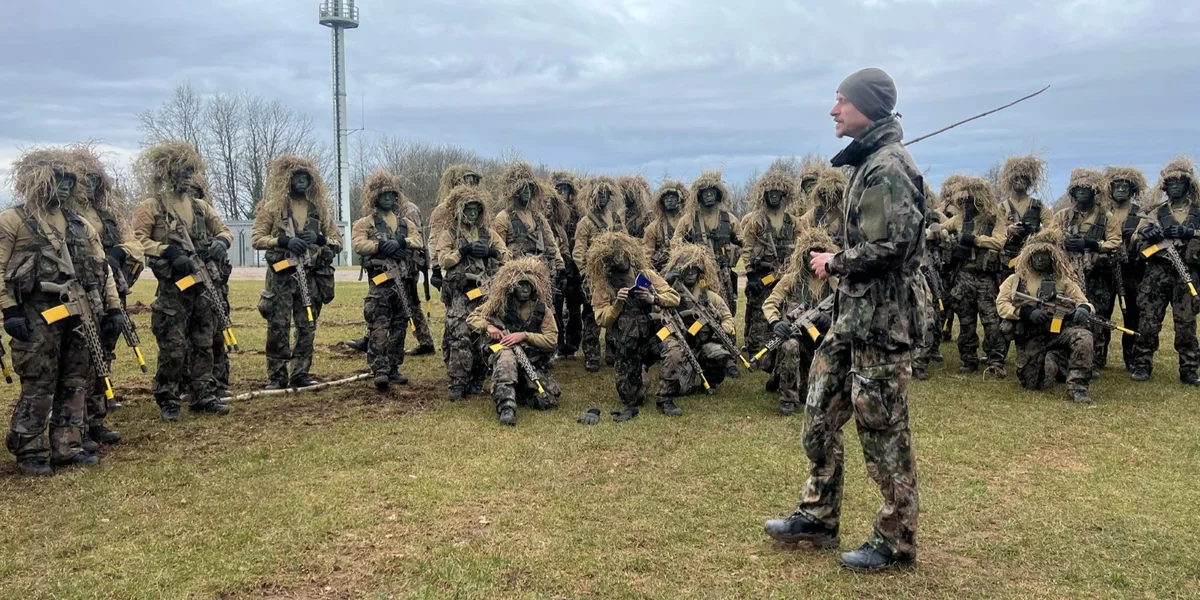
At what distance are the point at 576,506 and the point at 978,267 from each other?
661 cm

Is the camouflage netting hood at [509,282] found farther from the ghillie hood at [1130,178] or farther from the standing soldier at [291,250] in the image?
the ghillie hood at [1130,178]

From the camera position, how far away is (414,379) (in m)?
8.98

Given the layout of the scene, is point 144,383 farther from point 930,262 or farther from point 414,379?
point 930,262

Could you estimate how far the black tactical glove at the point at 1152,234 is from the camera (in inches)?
325

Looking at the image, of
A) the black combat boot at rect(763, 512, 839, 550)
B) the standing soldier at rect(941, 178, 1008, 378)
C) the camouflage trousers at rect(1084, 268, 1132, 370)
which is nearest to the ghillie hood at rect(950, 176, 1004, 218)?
the standing soldier at rect(941, 178, 1008, 378)

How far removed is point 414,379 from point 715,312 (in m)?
3.58

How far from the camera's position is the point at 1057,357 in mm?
8047

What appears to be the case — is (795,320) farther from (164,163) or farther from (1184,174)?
(164,163)

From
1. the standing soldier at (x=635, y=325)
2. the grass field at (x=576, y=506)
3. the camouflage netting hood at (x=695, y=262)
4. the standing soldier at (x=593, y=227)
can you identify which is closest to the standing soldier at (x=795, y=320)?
the grass field at (x=576, y=506)

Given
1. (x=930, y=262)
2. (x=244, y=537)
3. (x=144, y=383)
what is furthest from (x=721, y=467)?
(x=144, y=383)

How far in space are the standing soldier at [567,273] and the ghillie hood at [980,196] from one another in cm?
469

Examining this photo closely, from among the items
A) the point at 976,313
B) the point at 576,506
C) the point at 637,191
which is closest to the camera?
the point at 576,506

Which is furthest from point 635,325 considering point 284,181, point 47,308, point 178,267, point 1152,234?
point 1152,234

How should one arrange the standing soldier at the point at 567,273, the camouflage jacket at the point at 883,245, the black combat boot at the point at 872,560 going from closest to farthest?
the camouflage jacket at the point at 883,245
the black combat boot at the point at 872,560
the standing soldier at the point at 567,273
